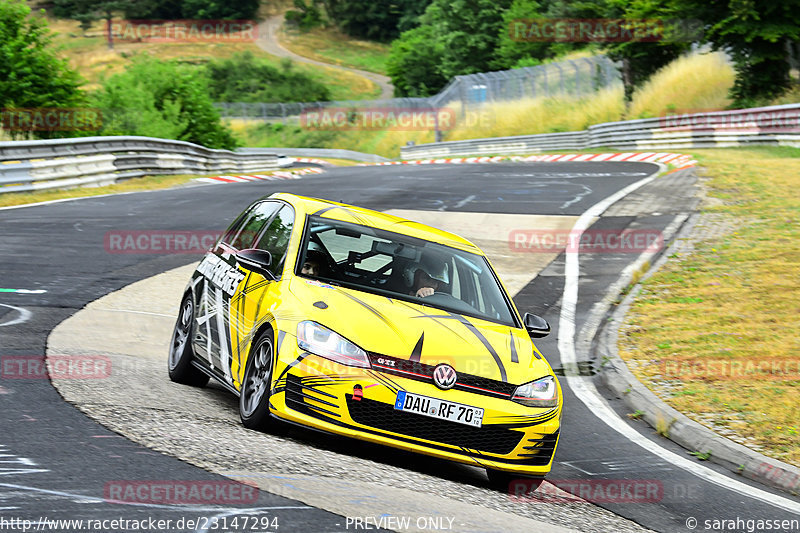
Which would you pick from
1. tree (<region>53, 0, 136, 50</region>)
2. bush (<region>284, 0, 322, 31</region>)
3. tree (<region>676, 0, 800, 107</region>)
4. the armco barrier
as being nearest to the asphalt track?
tree (<region>676, 0, 800, 107</region>)

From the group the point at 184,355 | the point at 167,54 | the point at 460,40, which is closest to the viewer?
the point at 184,355

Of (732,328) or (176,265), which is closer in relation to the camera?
(732,328)

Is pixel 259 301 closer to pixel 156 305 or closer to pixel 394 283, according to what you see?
pixel 394 283

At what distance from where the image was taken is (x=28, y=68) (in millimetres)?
27531

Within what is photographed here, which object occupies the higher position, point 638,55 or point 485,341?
point 638,55

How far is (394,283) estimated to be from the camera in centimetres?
728

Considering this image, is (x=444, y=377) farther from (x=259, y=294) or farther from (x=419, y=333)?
(x=259, y=294)

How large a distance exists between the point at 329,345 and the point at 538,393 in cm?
142

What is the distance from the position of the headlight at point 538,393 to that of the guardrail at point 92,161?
637 inches

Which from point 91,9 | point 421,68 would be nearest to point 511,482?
point 421,68

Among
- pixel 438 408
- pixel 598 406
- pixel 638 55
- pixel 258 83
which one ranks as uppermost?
pixel 258 83

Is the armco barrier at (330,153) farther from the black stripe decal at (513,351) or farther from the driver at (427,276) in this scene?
the black stripe decal at (513,351)

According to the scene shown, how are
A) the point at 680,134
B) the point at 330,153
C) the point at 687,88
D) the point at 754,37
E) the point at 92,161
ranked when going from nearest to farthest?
the point at 92,161 < the point at 754,37 < the point at 680,134 < the point at 687,88 < the point at 330,153

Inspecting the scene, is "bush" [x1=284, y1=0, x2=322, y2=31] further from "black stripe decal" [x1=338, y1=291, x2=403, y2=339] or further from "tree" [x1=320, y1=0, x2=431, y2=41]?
"black stripe decal" [x1=338, y1=291, x2=403, y2=339]
